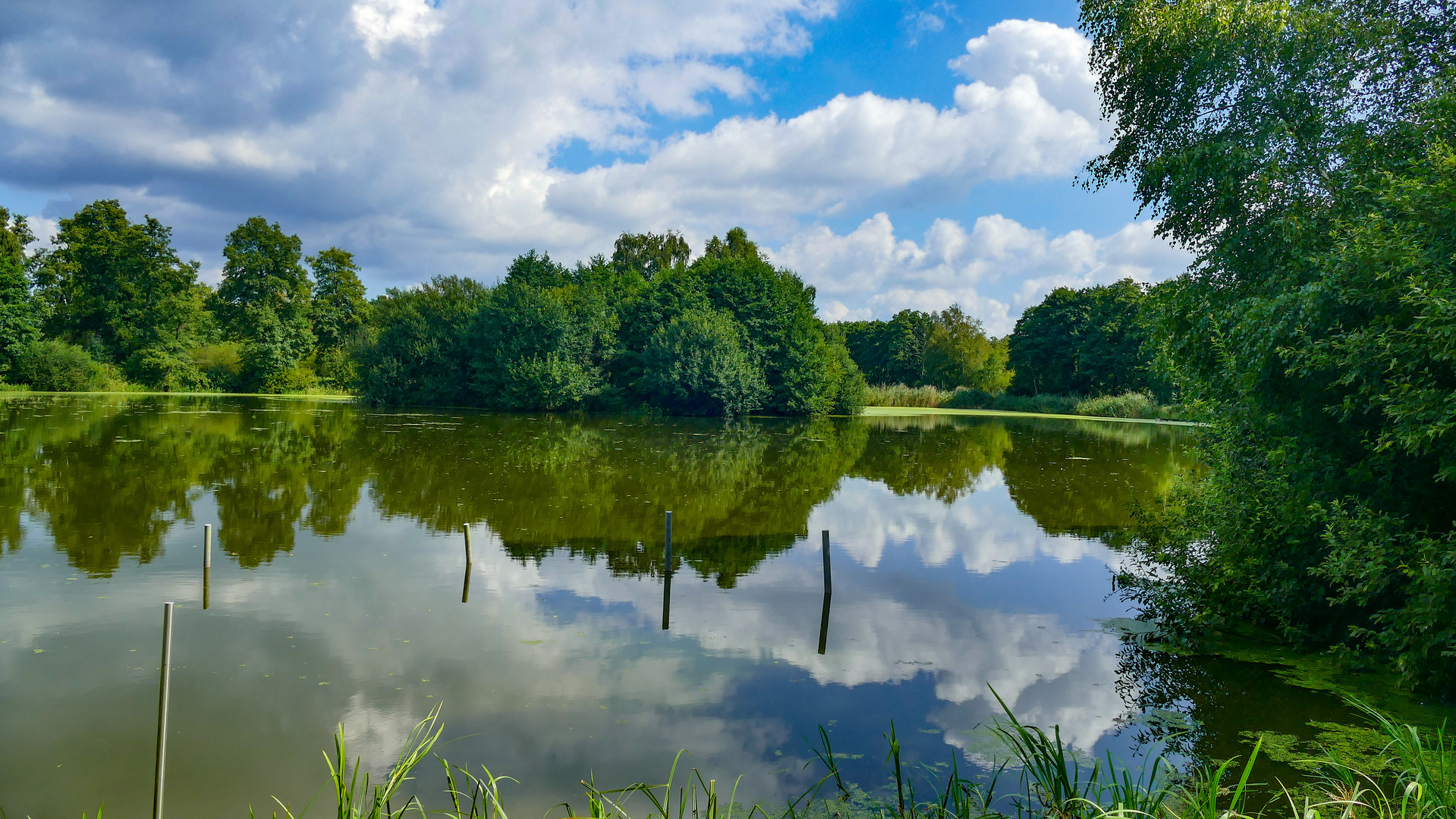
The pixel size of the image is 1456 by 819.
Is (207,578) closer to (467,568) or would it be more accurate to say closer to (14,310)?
(467,568)

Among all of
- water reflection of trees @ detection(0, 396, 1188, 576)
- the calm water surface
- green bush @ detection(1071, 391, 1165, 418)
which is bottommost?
the calm water surface

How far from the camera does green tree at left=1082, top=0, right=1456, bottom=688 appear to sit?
250 inches

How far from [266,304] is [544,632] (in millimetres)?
73186

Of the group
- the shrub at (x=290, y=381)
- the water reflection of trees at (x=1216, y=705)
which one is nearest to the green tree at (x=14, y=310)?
the shrub at (x=290, y=381)

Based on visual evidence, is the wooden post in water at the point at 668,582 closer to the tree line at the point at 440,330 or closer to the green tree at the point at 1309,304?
the green tree at the point at 1309,304

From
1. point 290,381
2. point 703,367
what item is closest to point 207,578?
point 703,367

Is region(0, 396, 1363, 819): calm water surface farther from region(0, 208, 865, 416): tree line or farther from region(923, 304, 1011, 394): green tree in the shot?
region(923, 304, 1011, 394): green tree

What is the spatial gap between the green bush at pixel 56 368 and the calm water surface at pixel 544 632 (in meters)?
48.4

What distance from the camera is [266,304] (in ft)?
229

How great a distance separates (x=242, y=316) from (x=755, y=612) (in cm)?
7474

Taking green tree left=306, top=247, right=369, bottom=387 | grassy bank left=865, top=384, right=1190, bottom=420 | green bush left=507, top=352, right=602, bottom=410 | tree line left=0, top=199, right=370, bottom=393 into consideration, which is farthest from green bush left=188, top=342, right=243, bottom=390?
grassy bank left=865, top=384, right=1190, bottom=420

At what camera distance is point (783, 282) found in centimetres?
5538

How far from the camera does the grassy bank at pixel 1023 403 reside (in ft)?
196

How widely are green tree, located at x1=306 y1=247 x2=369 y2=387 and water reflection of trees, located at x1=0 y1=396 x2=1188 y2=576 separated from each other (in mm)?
35493
